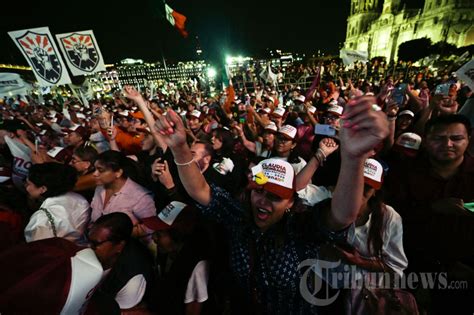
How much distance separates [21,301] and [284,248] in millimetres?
1538

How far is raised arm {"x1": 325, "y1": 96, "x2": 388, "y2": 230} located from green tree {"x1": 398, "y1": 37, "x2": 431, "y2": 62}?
5947cm

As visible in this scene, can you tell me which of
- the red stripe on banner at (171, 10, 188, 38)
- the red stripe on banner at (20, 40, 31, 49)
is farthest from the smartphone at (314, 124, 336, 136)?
the red stripe on banner at (171, 10, 188, 38)

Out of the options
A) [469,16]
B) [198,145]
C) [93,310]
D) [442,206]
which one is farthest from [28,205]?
[469,16]

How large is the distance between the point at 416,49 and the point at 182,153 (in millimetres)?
64183

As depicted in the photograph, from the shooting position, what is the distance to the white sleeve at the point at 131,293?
212 cm

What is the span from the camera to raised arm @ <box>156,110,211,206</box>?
66.6 inches

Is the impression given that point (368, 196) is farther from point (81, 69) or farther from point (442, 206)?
point (81, 69)

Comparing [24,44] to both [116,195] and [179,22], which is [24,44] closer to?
[116,195]

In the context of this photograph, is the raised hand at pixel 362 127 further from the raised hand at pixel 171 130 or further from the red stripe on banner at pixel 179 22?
the red stripe on banner at pixel 179 22

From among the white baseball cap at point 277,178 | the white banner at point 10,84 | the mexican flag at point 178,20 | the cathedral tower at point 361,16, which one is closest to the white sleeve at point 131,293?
the white baseball cap at point 277,178

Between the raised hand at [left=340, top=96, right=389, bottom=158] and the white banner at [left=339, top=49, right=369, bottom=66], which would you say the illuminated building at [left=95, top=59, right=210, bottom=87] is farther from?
the raised hand at [left=340, top=96, right=389, bottom=158]

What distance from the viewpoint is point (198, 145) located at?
385 cm

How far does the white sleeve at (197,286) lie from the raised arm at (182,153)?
776 millimetres

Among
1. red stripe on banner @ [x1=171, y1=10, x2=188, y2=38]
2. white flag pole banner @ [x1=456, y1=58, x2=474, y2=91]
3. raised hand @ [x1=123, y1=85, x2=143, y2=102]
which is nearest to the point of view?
raised hand @ [x1=123, y1=85, x2=143, y2=102]
